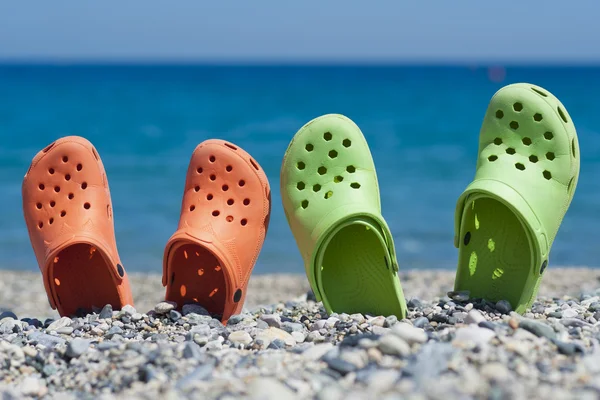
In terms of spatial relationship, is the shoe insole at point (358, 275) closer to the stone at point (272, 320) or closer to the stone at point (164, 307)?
the stone at point (272, 320)

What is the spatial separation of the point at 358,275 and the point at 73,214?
3.71ft

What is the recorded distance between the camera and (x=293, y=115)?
21156 millimetres

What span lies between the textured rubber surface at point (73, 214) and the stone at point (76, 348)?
713 mm

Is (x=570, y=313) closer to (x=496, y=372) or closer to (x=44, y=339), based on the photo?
(x=496, y=372)

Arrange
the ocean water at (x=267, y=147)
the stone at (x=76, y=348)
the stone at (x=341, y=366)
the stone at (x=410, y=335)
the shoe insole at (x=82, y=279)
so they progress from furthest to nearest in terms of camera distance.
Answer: the ocean water at (x=267, y=147) → the shoe insole at (x=82, y=279) → the stone at (x=76, y=348) → the stone at (x=410, y=335) → the stone at (x=341, y=366)

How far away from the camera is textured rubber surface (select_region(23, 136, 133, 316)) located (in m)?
3.24

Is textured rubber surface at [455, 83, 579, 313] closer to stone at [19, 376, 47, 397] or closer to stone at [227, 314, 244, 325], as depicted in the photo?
stone at [227, 314, 244, 325]

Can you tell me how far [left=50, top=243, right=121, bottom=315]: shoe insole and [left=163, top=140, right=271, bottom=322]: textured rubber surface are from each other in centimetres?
26

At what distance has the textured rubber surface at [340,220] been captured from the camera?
9.77 feet

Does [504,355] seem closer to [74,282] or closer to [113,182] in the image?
[74,282]

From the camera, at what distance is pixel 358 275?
3.10 m

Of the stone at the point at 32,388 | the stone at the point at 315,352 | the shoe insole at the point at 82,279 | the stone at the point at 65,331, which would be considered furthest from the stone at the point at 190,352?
the shoe insole at the point at 82,279

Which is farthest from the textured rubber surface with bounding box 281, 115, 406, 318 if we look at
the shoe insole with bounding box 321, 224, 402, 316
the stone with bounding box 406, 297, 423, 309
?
the stone with bounding box 406, 297, 423, 309

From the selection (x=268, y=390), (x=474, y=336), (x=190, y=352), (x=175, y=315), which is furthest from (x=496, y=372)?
(x=175, y=315)
